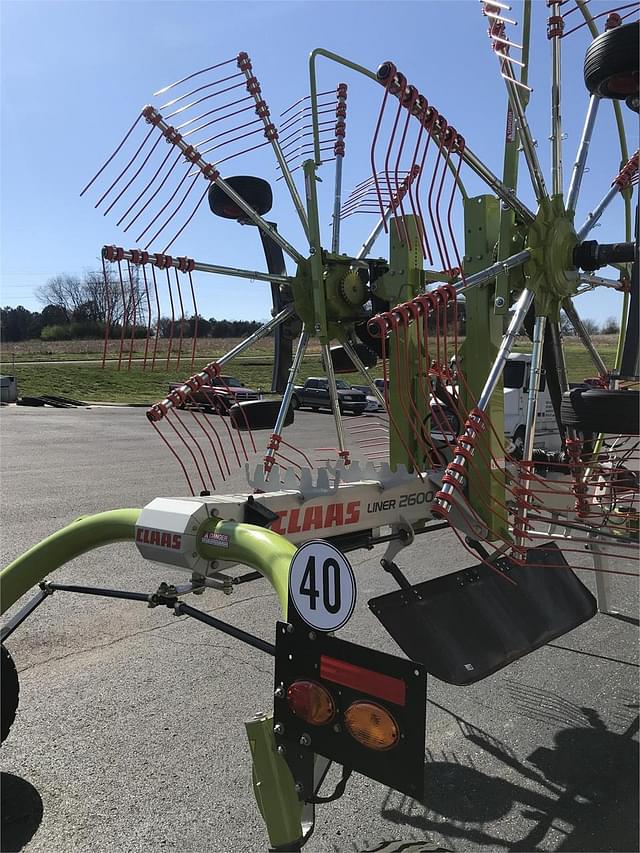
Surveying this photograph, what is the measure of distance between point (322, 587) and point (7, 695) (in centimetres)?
175

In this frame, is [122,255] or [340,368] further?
[340,368]

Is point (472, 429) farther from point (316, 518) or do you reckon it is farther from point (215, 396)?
point (215, 396)

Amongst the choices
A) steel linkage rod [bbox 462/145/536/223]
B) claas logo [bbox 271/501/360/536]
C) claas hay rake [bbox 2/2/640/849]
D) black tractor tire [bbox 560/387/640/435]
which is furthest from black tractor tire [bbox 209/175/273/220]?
black tractor tire [bbox 560/387/640/435]

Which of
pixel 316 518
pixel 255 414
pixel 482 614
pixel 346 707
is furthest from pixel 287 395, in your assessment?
pixel 346 707

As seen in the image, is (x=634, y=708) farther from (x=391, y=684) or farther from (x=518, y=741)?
(x=391, y=684)

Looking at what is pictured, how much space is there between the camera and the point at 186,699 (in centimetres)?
402

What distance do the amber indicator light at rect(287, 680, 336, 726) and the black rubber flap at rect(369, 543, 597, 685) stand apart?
1.02 meters

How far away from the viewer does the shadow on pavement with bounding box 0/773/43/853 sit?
9.39 ft

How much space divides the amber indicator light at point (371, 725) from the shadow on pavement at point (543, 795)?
1395 mm

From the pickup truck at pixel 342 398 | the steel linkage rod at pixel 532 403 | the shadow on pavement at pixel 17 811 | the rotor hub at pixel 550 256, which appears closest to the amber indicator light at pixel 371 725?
the shadow on pavement at pixel 17 811

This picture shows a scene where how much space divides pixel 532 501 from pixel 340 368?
1.54 metres

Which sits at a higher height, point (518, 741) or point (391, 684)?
point (391, 684)

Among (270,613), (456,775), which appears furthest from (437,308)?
(270,613)

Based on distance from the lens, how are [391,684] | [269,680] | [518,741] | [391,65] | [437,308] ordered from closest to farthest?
1. [391,684]
2. [391,65]
3. [437,308]
4. [518,741]
5. [269,680]
